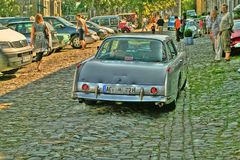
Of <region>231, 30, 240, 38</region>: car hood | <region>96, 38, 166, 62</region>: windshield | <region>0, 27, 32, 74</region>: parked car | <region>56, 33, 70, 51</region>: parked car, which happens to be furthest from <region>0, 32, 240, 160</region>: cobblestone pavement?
<region>56, 33, 70, 51</region>: parked car

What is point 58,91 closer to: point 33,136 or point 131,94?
point 131,94

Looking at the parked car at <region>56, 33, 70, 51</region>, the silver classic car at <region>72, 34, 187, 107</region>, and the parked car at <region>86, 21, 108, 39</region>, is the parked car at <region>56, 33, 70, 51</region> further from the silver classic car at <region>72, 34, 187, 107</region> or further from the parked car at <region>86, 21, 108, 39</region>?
the silver classic car at <region>72, 34, 187, 107</region>

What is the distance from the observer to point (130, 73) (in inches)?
385

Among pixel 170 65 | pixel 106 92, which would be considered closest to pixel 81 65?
pixel 106 92

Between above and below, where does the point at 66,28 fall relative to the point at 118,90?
above

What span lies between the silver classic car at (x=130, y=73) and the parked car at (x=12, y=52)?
4532 millimetres

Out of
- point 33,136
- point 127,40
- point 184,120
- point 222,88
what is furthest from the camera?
point 222,88

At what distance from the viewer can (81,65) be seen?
33.7ft

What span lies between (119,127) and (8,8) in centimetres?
4844

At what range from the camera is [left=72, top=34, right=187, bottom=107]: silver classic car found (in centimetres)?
961

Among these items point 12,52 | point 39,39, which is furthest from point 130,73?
point 39,39

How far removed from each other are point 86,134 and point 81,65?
228cm

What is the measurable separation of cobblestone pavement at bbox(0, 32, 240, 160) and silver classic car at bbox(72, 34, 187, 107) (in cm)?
36

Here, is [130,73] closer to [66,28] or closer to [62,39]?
[62,39]
